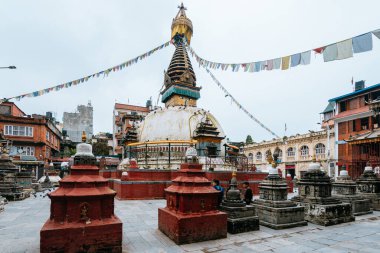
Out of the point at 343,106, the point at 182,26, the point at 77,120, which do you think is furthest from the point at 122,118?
the point at 343,106

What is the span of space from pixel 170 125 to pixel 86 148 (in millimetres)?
16400

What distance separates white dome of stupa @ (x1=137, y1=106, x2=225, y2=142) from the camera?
22.4m

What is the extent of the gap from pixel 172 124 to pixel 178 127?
0.70 meters

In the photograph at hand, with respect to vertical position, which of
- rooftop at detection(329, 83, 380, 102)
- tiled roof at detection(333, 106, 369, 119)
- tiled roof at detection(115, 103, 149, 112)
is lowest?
tiled roof at detection(333, 106, 369, 119)

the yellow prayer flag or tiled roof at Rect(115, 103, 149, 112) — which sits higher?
tiled roof at Rect(115, 103, 149, 112)

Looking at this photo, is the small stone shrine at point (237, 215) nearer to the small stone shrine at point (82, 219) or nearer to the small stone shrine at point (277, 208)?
the small stone shrine at point (277, 208)

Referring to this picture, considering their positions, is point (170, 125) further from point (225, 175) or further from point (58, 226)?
point (58, 226)

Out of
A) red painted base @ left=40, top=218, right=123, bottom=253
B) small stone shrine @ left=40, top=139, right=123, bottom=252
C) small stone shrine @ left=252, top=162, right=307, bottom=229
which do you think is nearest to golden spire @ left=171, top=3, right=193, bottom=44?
small stone shrine @ left=252, top=162, right=307, bottom=229

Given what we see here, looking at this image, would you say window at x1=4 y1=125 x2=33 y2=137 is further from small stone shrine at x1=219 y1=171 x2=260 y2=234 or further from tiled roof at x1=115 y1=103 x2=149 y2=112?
small stone shrine at x1=219 y1=171 x2=260 y2=234

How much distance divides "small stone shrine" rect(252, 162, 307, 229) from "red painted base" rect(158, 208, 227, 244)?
2202mm

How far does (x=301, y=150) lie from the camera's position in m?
37.2

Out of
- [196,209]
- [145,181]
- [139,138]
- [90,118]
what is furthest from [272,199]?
[90,118]

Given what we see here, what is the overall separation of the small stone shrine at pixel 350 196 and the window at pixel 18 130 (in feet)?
120

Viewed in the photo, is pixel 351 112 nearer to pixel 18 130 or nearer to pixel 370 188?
pixel 370 188
